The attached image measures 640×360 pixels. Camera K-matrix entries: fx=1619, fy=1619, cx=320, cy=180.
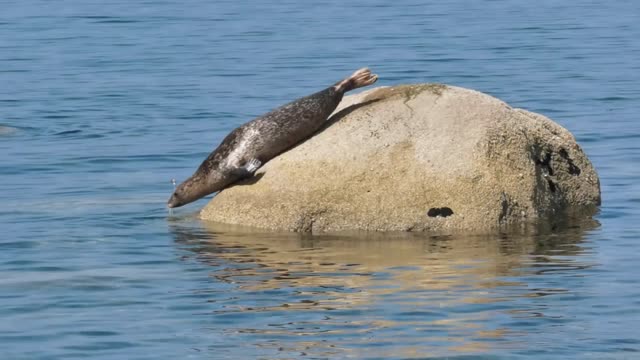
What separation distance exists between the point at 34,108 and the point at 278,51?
6567 mm

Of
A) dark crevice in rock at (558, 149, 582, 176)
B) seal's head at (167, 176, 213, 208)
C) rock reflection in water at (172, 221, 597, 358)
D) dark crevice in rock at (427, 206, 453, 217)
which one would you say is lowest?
rock reflection in water at (172, 221, 597, 358)

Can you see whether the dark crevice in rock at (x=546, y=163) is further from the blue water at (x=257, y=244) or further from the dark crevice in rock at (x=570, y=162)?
the blue water at (x=257, y=244)

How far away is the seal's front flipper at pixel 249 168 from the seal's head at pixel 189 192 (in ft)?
1.65

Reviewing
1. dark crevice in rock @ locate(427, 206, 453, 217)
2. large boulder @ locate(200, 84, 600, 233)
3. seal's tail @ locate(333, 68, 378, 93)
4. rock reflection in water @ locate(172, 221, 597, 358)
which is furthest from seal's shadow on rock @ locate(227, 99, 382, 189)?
dark crevice in rock @ locate(427, 206, 453, 217)

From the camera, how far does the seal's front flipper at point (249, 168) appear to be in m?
11.9

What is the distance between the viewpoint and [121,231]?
39.5ft

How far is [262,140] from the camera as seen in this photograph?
12.1 metres

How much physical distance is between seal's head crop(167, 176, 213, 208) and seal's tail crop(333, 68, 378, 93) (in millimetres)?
1284

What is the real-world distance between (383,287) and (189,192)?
10.1 ft

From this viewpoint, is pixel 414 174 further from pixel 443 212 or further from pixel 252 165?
pixel 252 165

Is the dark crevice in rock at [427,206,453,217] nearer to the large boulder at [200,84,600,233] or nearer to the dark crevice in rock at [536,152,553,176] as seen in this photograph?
the large boulder at [200,84,600,233]

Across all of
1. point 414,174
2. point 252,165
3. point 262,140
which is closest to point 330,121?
point 262,140

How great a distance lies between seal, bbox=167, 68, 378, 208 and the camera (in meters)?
12.1

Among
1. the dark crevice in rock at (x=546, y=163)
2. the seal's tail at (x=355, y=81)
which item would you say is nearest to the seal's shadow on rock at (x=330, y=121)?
the seal's tail at (x=355, y=81)
